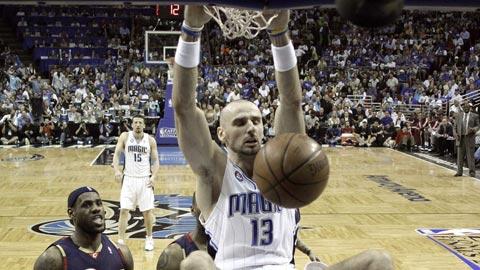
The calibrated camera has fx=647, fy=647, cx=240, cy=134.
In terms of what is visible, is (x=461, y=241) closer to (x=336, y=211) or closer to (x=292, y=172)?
(x=336, y=211)

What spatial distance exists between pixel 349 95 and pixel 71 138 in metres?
9.05

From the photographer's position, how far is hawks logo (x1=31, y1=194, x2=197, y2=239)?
26.6 feet

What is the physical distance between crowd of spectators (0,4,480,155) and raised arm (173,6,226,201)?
1331 centimetres

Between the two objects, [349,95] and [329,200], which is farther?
[349,95]

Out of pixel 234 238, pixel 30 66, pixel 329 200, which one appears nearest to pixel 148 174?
pixel 329 200

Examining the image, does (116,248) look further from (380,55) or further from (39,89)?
(380,55)

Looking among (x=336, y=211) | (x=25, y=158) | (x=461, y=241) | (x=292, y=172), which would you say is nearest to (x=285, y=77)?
(x=292, y=172)

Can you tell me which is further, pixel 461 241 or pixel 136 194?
pixel 461 241

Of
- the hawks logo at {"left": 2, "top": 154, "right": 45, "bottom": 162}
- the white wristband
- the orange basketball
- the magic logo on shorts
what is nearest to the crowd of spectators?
the hawks logo at {"left": 2, "top": 154, "right": 45, "bottom": 162}

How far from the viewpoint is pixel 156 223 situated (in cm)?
867

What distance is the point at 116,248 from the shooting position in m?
3.89

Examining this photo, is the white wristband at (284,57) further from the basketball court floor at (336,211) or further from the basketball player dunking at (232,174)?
the basketball court floor at (336,211)

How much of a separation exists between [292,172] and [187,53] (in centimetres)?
77

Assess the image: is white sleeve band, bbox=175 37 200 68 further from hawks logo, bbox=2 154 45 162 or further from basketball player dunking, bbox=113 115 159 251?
hawks logo, bbox=2 154 45 162
